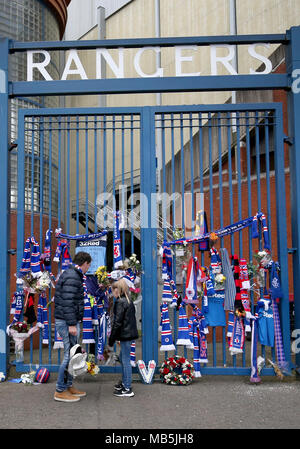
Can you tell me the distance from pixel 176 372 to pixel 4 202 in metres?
3.60

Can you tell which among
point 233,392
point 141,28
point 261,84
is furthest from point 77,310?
point 141,28

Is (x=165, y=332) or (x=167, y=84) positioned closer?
(x=165, y=332)

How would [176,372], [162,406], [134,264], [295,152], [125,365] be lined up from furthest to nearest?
1. [295,152]
2. [134,264]
3. [176,372]
4. [125,365]
5. [162,406]

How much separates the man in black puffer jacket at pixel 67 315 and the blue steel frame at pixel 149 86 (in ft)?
4.41

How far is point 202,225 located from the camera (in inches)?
261

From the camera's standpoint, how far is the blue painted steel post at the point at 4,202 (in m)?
6.42

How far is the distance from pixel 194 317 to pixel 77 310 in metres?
1.86

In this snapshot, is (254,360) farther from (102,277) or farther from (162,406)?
(102,277)

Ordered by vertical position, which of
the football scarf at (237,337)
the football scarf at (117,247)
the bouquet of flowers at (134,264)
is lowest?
the football scarf at (237,337)

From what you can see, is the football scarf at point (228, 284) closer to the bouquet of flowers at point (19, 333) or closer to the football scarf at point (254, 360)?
the football scarf at point (254, 360)

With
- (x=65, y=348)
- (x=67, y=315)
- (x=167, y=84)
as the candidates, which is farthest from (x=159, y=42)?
(x=65, y=348)

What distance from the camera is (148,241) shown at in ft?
21.3

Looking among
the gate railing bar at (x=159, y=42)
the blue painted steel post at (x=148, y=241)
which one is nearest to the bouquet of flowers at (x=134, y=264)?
the blue painted steel post at (x=148, y=241)
